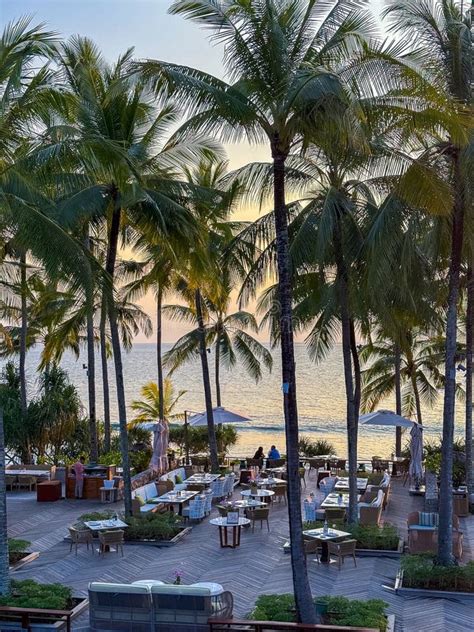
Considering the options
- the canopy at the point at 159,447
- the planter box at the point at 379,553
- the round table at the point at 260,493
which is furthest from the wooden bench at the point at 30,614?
the canopy at the point at 159,447

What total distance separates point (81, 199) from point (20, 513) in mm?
8969

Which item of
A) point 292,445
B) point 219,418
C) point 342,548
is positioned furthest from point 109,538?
point 219,418

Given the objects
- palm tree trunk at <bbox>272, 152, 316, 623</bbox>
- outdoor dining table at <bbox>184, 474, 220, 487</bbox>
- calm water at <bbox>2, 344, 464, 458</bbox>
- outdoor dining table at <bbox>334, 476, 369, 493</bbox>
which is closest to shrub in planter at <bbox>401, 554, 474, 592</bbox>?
palm tree trunk at <bbox>272, 152, 316, 623</bbox>

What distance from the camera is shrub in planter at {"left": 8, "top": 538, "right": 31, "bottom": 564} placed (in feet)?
49.4

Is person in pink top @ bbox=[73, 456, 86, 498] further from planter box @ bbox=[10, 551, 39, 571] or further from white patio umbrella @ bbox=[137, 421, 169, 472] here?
planter box @ bbox=[10, 551, 39, 571]

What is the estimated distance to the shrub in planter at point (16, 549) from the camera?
15.1 meters

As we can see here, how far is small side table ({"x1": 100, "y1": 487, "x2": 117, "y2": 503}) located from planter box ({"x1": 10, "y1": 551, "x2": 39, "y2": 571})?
552cm

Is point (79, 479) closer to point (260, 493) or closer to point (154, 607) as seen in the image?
point (260, 493)

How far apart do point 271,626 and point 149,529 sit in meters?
7.47

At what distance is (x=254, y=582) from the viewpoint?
1377 cm

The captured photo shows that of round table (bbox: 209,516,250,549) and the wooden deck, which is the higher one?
round table (bbox: 209,516,250,549)

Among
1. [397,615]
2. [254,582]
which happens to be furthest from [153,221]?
[397,615]

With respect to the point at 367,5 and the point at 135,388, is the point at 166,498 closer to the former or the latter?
the point at 367,5

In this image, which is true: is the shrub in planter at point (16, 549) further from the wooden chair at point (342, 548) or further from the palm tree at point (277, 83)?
the palm tree at point (277, 83)
